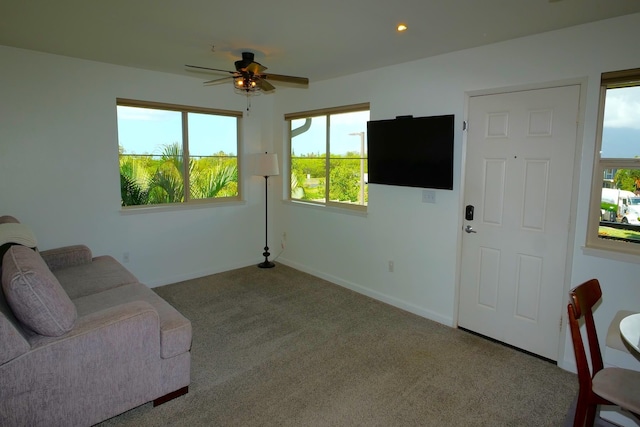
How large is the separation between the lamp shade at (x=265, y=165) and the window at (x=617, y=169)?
11.4ft

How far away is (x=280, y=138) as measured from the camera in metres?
5.14

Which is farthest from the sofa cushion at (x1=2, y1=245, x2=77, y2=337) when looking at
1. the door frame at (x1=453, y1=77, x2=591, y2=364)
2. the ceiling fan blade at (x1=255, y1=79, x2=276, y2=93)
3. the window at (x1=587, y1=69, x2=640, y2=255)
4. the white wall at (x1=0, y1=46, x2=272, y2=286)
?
the window at (x1=587, y1=69, x2=640, y2=255)

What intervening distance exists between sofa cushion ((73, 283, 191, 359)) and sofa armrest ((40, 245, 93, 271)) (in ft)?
2.81

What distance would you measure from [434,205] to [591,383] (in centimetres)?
192

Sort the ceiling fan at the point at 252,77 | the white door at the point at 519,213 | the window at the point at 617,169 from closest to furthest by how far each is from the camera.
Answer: the window at the point at 617,169 → the white door at the point at 519,213 → the ceiling fan at the point at 252,77

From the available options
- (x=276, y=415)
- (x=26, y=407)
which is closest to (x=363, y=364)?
(x=276, y=415)

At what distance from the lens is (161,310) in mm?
2510

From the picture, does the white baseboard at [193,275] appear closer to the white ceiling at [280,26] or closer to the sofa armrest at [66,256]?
the sofa armrest at [66,256]

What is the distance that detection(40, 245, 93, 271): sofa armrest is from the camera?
129 inches

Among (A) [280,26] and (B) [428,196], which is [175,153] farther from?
(B) [428,196]

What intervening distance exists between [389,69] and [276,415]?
3.20m

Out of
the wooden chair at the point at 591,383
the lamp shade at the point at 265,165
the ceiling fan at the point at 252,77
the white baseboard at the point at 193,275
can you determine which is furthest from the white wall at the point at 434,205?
the ceiling fan at the point at 252,77

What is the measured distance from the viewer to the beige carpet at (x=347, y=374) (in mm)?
2209

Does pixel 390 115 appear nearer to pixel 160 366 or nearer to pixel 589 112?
pixel 589 112
